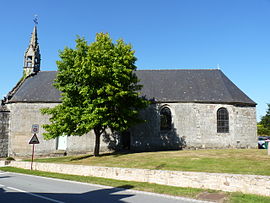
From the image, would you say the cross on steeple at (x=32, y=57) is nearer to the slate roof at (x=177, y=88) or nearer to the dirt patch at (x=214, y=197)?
the slate roof at (x=177, y=88)

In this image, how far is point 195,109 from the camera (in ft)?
77.8

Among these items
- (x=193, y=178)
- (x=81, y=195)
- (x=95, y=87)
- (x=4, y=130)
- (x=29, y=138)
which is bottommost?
(x=81, y=195)

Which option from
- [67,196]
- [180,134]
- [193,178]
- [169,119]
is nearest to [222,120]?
[180,134]

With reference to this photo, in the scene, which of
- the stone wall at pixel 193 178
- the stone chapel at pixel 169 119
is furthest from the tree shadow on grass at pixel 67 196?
the stone chapel at pixel 169 119

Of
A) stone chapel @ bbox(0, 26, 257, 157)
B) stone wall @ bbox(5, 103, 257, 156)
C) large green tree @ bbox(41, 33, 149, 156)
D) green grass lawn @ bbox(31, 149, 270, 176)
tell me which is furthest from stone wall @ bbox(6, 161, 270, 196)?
stone chapel @ bbox(0, 26, 257, 157)

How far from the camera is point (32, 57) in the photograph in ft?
103

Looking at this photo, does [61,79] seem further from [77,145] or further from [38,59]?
[38,59]

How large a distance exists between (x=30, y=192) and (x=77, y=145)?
1639cm

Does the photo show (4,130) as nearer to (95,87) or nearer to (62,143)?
(62,143)

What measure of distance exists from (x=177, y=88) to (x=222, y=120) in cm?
605

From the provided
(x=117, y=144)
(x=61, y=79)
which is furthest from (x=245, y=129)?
(x=61, y=79)

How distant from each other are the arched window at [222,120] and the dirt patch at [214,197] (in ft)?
55.2

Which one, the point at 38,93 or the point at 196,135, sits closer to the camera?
the point at 196,135

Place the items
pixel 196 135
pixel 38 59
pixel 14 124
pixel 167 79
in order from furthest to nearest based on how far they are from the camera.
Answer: pixel 38 59 < pixel 167 79 < pixel 14 124 < pixel 196 135
